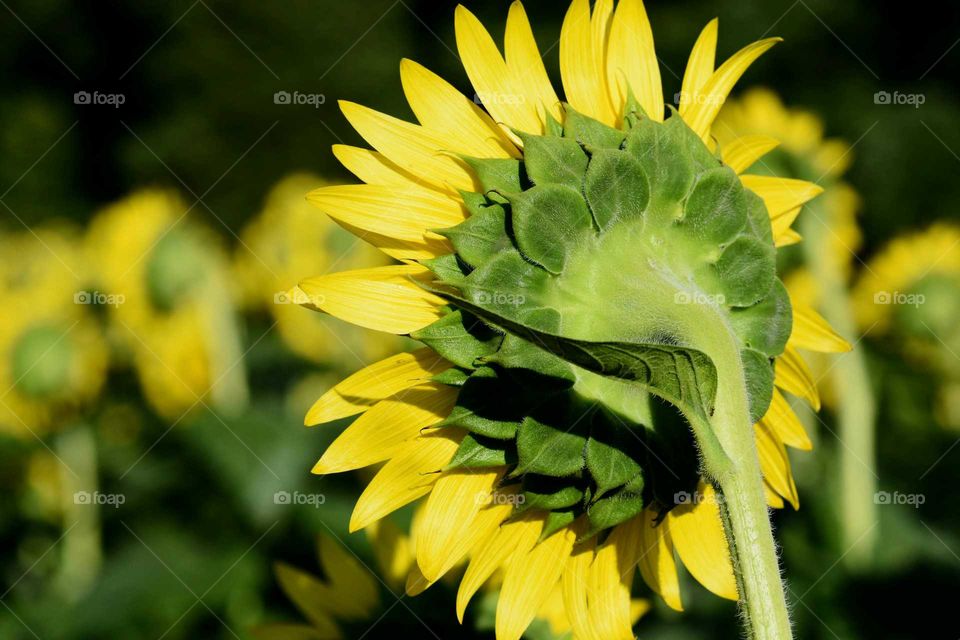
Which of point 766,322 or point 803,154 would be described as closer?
point 766,322

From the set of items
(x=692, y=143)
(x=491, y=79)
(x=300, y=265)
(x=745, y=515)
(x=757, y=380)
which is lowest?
(x=745, y=515)

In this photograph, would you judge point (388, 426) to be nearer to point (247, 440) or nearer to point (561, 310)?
point (561, 310)

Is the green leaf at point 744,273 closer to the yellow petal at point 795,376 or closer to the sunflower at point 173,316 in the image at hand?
the yellow petal at point 795,376

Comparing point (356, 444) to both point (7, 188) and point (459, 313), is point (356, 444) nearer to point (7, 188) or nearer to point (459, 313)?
point (459, 313)

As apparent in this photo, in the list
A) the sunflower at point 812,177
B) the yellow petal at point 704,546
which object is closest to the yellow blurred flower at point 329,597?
the yellow petal at point 704,546
